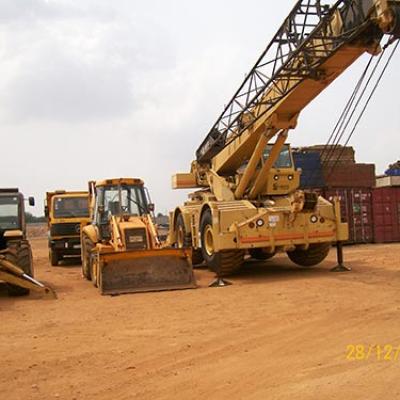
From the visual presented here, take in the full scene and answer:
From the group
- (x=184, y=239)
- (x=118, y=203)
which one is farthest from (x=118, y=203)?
(x=184, y=239)

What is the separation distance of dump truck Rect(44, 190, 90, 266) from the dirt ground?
7.01m

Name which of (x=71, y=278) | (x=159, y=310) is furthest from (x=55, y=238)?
(x=159, y=310)

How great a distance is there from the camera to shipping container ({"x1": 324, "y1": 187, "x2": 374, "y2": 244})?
72.8 feet

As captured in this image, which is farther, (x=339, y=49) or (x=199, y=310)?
(x=339, y=49)

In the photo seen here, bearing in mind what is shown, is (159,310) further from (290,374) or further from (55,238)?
(55,238)

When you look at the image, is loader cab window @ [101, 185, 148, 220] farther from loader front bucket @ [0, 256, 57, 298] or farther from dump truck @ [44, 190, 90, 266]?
dump truck @ [44, 190, 90, 266]

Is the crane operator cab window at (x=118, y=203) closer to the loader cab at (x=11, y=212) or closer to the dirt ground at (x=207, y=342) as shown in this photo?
the loader cab at (x=11, y=212)

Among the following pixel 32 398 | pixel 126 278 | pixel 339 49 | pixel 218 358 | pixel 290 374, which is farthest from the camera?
pixel 126 278

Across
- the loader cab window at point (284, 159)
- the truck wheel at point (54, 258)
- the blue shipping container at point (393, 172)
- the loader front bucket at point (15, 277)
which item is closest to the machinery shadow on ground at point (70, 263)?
the truck wheel at point (54, 258)

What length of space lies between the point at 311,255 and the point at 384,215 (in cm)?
964

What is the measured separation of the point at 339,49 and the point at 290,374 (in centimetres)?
663

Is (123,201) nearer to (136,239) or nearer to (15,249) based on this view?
(136,239)

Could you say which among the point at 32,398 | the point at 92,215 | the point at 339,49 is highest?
the point at 339,49

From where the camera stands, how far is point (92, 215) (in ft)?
45.0
